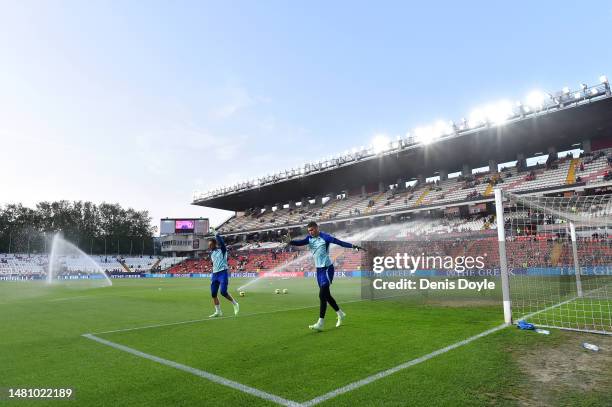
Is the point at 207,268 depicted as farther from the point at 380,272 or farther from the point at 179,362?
the point at 179,362

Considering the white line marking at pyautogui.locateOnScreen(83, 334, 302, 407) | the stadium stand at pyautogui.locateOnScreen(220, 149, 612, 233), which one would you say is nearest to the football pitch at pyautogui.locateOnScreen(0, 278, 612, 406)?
the white line marking at pyautogui.locateOnScreen(83, 334, 302, 407)

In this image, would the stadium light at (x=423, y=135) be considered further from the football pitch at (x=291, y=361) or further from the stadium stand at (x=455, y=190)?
the football pitch at (x=291, y=361)

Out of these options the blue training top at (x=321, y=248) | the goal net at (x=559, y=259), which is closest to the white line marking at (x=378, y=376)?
the goal net at (x=559, y=259)

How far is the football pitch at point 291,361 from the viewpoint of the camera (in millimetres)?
3922

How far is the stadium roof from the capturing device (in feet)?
114

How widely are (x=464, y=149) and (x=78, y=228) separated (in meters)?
111

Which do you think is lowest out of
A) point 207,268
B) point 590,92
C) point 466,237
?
point 207,268

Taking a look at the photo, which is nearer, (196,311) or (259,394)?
(259,394)

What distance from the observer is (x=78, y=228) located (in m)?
110

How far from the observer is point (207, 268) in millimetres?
60688

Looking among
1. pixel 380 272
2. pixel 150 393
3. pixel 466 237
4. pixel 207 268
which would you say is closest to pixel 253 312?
pixel 150 393

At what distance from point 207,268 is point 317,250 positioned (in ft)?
183

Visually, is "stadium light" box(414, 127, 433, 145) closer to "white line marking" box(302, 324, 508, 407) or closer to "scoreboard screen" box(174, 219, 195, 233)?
"white line marking" box(302, 324, 508, 407)

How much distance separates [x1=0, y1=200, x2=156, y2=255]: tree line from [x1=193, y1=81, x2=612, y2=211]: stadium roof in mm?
65964
